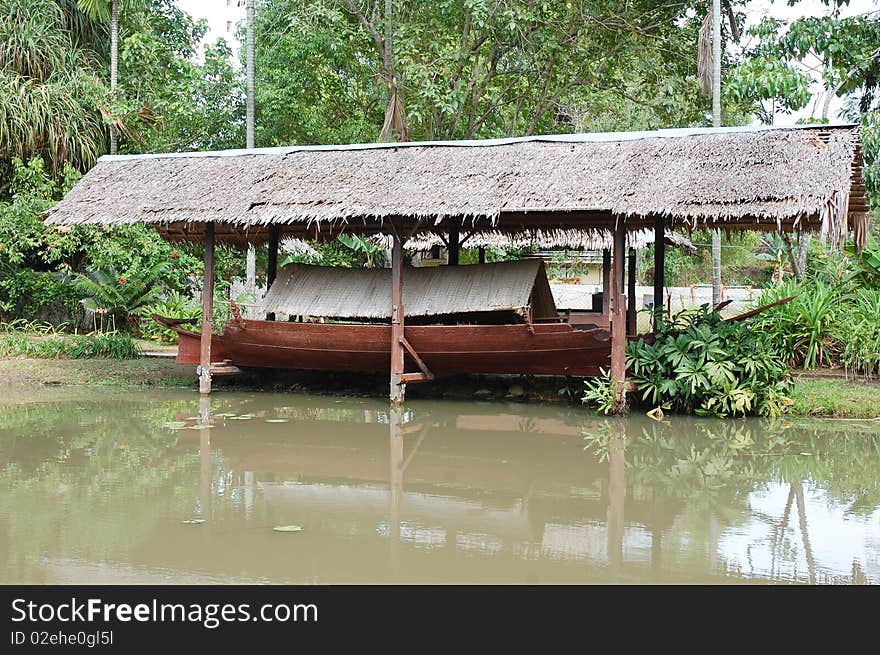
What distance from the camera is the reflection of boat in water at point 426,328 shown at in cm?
988

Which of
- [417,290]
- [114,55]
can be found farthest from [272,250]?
[114,55]

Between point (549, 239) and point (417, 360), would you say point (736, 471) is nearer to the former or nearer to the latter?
point (417, 360)

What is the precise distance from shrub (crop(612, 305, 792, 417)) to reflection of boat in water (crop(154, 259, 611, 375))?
0.55m

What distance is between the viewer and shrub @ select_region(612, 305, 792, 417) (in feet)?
30.4

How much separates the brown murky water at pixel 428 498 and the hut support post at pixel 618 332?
1.32 ft

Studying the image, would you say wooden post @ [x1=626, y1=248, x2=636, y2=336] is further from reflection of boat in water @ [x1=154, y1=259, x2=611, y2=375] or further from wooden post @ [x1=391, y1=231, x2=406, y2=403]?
wooden post @ [x1=391, y1=231, x2=406, y2=403]

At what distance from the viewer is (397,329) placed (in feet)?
33.3

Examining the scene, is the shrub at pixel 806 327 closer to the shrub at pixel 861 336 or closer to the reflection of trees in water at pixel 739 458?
the shrub at pixel 861 336

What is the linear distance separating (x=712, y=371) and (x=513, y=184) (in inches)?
110

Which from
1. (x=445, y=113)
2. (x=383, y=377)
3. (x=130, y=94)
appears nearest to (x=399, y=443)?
(x=383, y=377)

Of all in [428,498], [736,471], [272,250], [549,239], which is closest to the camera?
[428,498]
